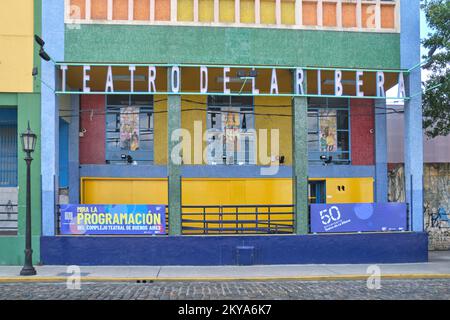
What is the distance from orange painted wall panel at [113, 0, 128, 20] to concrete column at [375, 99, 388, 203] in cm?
957

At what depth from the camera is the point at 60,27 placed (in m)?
14.9

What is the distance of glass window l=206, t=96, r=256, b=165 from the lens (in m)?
18.8

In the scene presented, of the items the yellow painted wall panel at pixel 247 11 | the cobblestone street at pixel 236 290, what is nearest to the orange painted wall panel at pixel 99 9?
the yellow painted wall panel at pixel 247 11

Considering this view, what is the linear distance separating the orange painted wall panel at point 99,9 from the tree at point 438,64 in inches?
394

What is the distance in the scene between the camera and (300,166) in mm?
15250

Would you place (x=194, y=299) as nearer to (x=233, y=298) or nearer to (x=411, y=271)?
(x=233, y=298)

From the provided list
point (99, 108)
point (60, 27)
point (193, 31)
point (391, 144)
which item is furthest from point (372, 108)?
point (60, 27)

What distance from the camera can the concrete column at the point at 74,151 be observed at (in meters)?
18.1

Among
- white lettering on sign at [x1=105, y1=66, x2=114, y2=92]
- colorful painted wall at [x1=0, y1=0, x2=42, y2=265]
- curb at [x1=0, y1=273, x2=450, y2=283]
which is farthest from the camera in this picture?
white lettering on sign at [x1=105, y1=66, x2=114, y2=92]

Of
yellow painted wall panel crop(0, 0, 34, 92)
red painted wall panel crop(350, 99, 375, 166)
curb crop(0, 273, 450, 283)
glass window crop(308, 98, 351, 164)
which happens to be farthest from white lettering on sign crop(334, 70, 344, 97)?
yellow painted wall panel crop(0, 0, 34, 92)

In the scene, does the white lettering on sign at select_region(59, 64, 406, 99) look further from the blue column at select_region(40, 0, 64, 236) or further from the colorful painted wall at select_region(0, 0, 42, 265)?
the colorful painted wall at select_region(0, 0, 42, 265)

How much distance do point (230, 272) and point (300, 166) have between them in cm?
376

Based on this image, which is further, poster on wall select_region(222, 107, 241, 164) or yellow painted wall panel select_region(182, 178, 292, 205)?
poster on wall select_region(222, 107, 241, 164)

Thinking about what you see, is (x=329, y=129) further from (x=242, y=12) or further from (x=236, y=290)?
(x=236, y=290)
